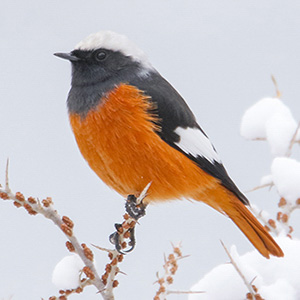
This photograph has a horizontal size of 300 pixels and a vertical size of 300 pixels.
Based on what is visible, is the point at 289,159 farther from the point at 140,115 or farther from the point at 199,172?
the point at 140,115

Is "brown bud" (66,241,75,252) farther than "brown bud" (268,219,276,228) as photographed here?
No

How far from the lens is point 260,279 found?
151 cm

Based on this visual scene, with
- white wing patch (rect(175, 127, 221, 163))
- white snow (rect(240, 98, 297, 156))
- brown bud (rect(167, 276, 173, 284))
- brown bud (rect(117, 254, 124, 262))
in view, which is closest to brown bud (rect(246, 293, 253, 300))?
→ brown bud (rect(167, 276, 173, 284))

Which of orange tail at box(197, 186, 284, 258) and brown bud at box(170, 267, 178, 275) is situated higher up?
orange tail at box(197, 186, 284, 258)

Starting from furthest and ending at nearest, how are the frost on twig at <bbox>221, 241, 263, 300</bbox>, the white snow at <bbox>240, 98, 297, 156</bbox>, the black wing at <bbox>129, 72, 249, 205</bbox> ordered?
1. the black wing at <bbox>129, 72, 249, 205</bbox>
2. the white snow at <bbox>240, 98, 297, 156</bbox>
3. the frost on twig at <bbox>221, 241, 263, 300</bbox>

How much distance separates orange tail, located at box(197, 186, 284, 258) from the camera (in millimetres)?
2350

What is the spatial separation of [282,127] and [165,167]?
1.70ft

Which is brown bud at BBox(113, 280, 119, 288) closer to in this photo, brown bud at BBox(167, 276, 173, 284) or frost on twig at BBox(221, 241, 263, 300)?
brown bud at BBox(167, 276, 173, 284)

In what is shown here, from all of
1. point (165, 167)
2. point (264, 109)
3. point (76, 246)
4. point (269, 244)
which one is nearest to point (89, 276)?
point (76, 246)

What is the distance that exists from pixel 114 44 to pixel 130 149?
57cm

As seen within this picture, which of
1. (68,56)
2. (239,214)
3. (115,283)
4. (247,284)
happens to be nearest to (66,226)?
(115,283)

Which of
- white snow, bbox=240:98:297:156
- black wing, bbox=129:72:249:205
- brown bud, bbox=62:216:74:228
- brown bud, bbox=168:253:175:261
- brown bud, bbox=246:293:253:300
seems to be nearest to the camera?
brown bud, bbox=246:293:253:300

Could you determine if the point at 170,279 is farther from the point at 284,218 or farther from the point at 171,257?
the point at 284,218

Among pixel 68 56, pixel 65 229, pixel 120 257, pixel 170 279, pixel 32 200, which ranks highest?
pixel 68 56
